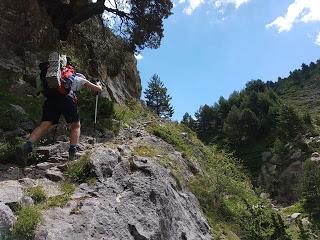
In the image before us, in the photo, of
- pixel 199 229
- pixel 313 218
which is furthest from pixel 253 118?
pixel 199 229

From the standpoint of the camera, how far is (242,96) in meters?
103

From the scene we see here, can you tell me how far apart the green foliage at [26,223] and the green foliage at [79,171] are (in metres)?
1.86

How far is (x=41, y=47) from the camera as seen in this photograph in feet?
58.6

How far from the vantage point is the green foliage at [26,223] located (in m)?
6.77

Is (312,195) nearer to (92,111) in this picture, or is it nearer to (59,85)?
(92,111)

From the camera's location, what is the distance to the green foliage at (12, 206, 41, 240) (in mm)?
6773

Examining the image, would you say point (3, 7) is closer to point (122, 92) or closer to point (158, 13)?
point (158, 13)

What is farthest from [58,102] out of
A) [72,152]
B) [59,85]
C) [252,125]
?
[252,125]

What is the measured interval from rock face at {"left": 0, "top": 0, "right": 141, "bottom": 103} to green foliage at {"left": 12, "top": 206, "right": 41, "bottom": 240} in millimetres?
8313

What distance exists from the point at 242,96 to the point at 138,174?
9520 centimetres

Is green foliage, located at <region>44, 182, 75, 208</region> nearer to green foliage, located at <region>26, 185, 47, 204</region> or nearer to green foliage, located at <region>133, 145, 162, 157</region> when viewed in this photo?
green foliage, located at <region>26, 185, 47, 204</region>

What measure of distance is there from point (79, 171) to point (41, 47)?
9.81 metres

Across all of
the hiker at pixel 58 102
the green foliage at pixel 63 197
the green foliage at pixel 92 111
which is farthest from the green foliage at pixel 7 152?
the green foliage at pixel 92 111

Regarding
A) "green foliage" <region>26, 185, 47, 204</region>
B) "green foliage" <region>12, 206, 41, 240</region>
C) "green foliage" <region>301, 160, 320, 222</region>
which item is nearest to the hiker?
"green foliage" <region>26, 185, 47, 204</region>
